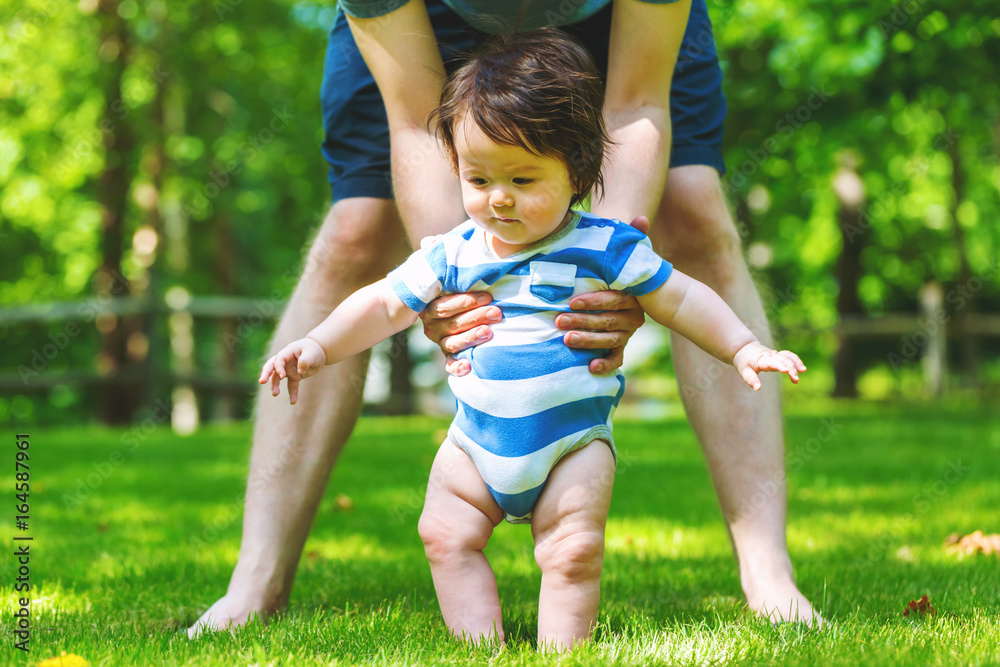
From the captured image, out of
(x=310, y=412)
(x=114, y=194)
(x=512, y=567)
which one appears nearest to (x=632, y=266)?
(x=310, y=412)

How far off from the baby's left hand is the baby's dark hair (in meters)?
0.48

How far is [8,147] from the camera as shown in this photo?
49.3 feet

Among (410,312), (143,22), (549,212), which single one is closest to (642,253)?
(549,212)

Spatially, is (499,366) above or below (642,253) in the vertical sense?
below

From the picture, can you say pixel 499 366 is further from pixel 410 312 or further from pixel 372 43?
pixel 372 43

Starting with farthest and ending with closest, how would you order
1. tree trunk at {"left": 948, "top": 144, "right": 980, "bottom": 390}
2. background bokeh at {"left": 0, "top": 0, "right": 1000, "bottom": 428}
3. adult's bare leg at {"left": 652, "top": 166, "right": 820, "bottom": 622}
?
1. tree trunk at {"left": 948, "top": 144, "right": 980, "bottom": 390}
2. background bokeh at {"left": 0, "top": 0, "right": 1000, "bottom": 428}
3. adult's bare leg at {"left": 652, "top": 166, "right": 820, "bottom": 622}

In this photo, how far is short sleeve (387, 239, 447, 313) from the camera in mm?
1957

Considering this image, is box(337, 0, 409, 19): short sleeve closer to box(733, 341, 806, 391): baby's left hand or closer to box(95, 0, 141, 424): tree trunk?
box(733, 341, 806, 391): baby's left hand

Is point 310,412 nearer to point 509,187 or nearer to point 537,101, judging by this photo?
point 509,187

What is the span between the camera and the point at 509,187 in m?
1.87

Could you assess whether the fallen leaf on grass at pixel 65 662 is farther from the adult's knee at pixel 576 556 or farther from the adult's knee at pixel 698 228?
the adult's knee at pixel 698 228

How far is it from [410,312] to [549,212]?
372 mm

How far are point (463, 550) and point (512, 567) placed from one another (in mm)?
1091

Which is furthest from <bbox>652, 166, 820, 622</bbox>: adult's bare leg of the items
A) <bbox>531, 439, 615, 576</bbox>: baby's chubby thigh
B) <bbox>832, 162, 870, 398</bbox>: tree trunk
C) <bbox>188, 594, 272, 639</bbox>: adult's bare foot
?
<bbox>832, 162, 870, 398</bbox>: tree trunk
